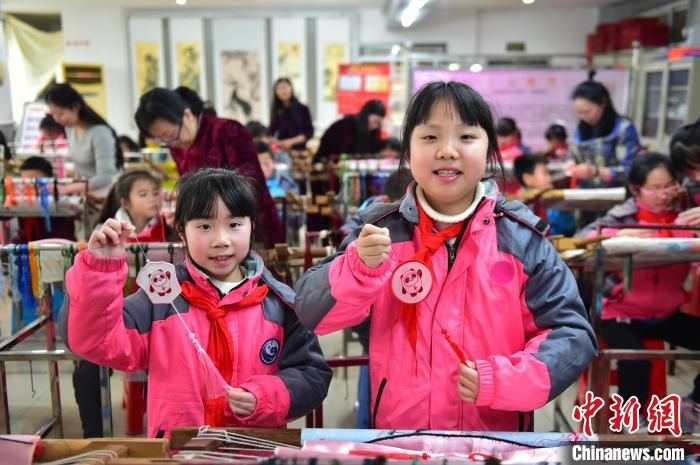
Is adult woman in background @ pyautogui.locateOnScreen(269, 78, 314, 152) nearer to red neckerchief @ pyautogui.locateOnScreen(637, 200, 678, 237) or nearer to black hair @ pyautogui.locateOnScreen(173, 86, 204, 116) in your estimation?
black hair @ pyautogui.locateOnScreen(173, 86, 204, 116)

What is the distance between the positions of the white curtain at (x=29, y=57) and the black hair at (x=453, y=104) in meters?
10.1

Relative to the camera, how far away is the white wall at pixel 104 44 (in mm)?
10117

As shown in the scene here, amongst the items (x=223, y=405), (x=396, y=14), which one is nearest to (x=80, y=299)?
(x=223, y=405)

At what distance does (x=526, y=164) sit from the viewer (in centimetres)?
378

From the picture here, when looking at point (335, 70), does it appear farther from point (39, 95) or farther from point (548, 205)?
point (548, 205)

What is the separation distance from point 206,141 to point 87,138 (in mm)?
1491

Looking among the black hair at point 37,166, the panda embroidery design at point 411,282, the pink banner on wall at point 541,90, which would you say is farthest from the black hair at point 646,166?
the pink banner on wall at point 541,90

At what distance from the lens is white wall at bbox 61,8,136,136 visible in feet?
33.2

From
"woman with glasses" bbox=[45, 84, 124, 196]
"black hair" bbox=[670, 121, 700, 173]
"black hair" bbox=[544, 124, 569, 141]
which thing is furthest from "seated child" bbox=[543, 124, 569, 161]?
"woman with glasses" bbox=[45, 84, 124, 196]

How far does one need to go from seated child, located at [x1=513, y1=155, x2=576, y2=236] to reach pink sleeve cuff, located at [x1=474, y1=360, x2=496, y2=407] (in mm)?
2692

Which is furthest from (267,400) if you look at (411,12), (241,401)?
(411,12)

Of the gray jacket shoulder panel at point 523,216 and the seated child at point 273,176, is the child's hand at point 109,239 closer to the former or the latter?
the gray jacket shoulder panel at point 523,216

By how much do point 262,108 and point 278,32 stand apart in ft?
4.30

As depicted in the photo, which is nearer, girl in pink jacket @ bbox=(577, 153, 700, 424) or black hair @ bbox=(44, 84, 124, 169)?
girl in pink jacket @ bbox=(577, 153, 700, 424)
